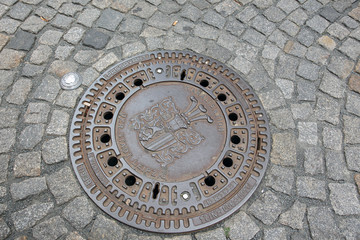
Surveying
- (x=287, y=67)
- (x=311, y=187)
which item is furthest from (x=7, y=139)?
(x=287, y=67)

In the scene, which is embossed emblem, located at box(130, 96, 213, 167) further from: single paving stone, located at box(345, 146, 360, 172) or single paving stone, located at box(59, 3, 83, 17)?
single paving stone, located at box(59, 3, 83, 17)

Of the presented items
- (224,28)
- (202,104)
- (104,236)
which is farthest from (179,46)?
(104,236)

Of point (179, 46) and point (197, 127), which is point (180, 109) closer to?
point (197, 127)

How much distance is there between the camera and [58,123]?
266 cm

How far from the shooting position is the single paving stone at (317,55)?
310 centimetres

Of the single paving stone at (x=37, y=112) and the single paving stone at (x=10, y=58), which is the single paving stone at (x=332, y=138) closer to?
the single paving stone at (x=37, y=112)

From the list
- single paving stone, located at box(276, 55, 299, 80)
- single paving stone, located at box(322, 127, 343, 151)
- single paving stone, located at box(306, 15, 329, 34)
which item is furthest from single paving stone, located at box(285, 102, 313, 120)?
single paving stone, located at box(306, 15, 329, 34)

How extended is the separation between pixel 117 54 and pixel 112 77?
0.34 m

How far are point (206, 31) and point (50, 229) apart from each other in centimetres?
248

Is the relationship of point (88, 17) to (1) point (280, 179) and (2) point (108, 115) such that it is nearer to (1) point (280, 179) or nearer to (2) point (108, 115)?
(2) point (108, 115)

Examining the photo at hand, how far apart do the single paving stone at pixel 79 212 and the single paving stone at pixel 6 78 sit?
55.6 inches

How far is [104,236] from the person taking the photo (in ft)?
7.23

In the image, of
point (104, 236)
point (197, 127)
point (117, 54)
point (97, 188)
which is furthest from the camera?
point (117, 54)

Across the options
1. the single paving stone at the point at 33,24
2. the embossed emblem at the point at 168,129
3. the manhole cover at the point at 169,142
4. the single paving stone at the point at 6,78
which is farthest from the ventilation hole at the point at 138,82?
the single paving stone at the point at 33,24
